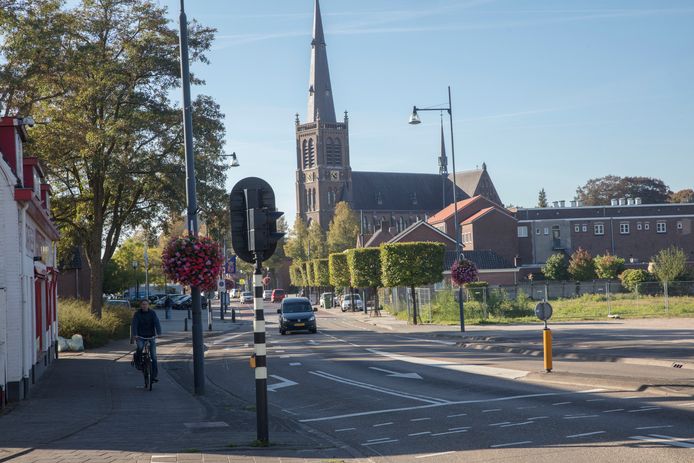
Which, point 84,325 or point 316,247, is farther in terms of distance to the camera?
point 316,247

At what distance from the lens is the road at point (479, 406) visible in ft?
32.2

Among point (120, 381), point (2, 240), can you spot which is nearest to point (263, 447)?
point (2, 240)

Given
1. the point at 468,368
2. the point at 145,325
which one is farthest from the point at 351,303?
the point at 145,325

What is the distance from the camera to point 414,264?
4928cm

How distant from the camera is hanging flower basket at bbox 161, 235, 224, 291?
16.7 metres

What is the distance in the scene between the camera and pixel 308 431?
39.4ft

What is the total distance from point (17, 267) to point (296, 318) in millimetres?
25534

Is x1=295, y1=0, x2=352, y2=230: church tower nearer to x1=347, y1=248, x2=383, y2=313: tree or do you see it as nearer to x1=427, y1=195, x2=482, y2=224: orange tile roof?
x1=427, y1=195, x2=482, y2=224: orange tile roof

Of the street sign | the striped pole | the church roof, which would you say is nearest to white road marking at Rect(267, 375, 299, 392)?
the street sign

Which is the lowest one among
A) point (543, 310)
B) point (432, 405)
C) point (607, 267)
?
point (432, 405)

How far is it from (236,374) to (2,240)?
8.14 m

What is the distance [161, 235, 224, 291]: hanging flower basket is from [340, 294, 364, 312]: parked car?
60.1 m

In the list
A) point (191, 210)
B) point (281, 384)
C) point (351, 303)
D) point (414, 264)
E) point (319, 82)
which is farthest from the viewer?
point (319, 82)

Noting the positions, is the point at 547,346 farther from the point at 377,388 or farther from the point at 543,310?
the point at 377,388
